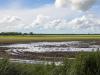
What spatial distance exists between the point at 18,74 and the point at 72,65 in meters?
2.04

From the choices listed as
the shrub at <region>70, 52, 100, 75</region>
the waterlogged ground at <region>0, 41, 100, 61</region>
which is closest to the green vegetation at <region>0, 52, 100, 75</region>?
the shrub at <region>70, 52, 100, 75</region>

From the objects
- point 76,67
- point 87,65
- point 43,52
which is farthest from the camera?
point 43,52

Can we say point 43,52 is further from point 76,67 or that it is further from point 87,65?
point 76,67

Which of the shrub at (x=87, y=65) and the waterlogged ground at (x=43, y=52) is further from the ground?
the shrub at (x=87, y=65)

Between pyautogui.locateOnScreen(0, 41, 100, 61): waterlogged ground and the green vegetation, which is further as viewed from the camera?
pyautogui.locateOnScreen(0, 41, 100, 61): waterlogged ground

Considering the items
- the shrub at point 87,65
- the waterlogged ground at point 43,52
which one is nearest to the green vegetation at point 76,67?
the shrub at point 87,65

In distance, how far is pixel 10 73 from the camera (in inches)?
435

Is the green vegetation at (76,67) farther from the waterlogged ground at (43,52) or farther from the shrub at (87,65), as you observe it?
the waterlogged ground at (43,52)

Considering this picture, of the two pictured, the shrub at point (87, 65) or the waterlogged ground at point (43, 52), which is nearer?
the shrub at point (87, 65)

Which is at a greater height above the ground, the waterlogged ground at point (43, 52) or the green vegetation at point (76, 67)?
the green vegetation at point (76, 67)

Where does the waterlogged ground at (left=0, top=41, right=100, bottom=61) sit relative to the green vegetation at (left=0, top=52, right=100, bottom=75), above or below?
below

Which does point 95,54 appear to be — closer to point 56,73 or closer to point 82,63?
point 82,63

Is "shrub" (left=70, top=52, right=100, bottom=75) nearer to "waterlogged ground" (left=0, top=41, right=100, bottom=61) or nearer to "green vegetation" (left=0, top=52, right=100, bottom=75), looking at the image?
"green vegetation" (left=0, top=52, right=100, bottom=75)

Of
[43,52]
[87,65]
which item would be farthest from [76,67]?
[43,52]
